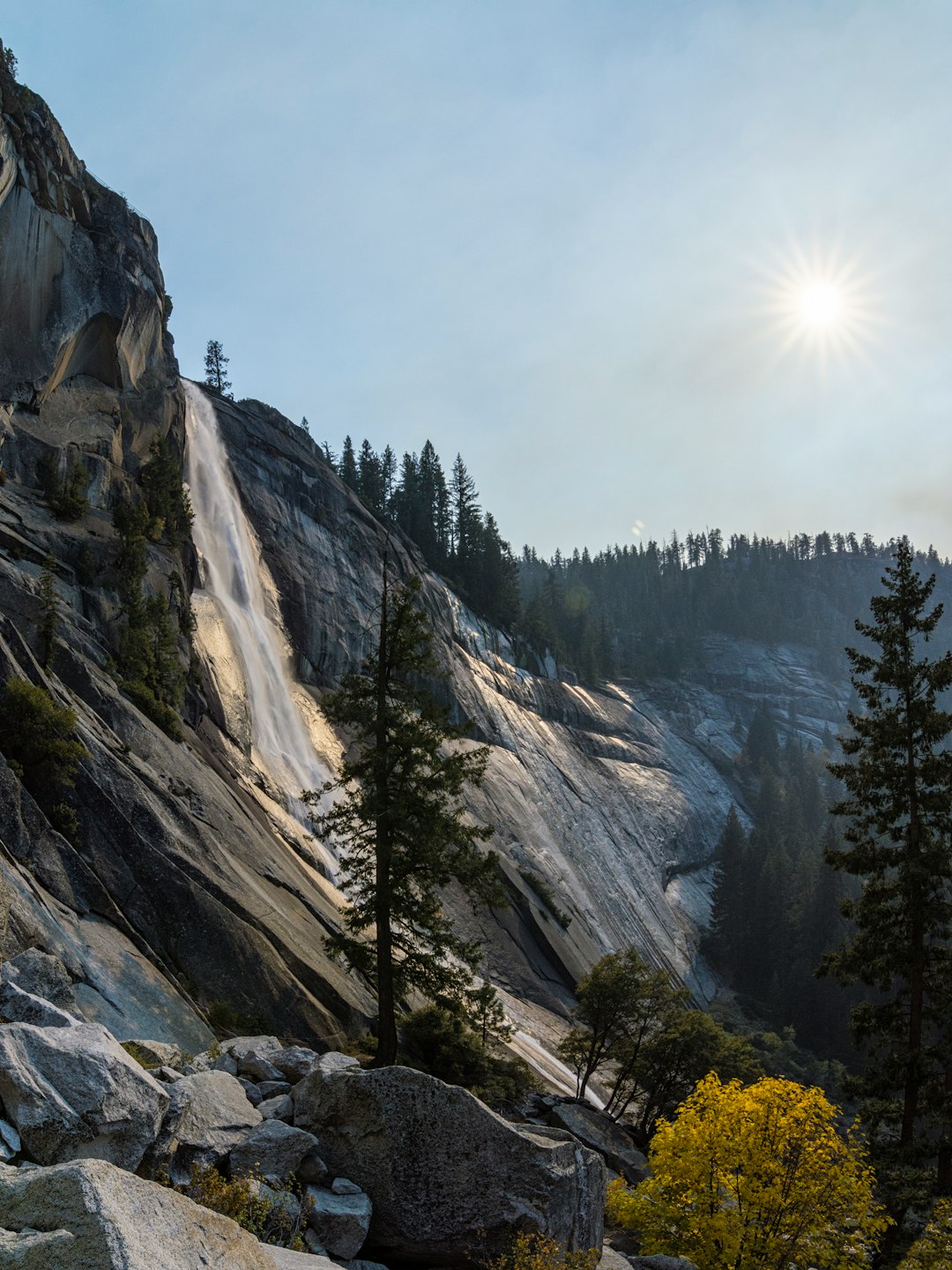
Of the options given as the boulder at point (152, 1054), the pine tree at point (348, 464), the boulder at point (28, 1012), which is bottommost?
the boulder at point (152, 1054)

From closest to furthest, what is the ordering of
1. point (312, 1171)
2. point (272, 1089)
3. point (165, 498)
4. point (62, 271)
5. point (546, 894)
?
point (312, 1171)
point (272, 1089)
point (62, 271)
point (165, 498)
point (546, 894)

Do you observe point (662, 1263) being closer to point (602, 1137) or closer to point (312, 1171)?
point (312, 1171)

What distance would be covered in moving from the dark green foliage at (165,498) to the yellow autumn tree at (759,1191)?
3131 centimetres

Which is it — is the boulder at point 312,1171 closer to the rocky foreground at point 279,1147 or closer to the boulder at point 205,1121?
the rocky foreground at point 279,1147

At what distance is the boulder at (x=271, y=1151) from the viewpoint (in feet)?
32.9

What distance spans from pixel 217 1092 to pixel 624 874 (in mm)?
60256

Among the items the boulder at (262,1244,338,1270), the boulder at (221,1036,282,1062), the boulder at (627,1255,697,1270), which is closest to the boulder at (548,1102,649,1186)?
the boulder at (627,1255,697,1270)

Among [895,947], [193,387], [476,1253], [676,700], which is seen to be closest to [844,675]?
[676,700]

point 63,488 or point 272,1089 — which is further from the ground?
point 63,488

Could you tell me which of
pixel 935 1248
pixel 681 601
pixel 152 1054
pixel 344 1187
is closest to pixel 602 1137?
pixel 935 1248

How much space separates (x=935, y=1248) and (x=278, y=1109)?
29.9 ft

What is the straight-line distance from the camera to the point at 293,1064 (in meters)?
14.3

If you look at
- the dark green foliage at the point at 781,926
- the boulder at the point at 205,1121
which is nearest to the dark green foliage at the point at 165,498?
the boulder at the point at 205,1121

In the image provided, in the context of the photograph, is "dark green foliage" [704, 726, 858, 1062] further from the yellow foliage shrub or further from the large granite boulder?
the yellow foliage shrub
